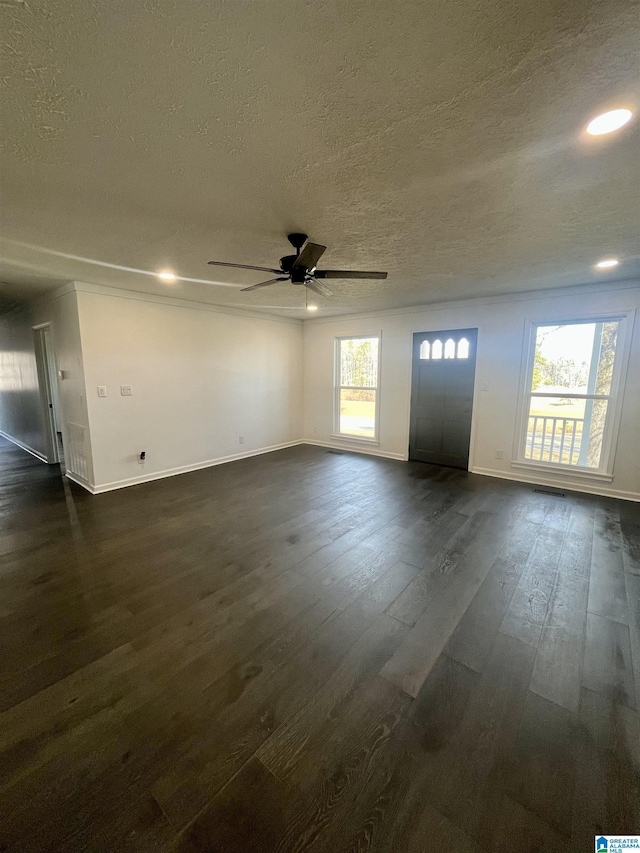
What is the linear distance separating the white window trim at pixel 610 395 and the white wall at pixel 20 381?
7.14 metres

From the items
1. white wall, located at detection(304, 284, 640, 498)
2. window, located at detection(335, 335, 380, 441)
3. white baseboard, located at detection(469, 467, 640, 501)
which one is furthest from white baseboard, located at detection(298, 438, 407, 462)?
white baseboard, located at detection(469, 467, 640, 501)

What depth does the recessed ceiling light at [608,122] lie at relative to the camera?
52.7 inches

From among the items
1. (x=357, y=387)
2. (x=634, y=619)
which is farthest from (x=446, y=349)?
(x=634, y=619)

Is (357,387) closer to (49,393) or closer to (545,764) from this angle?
(49,393)

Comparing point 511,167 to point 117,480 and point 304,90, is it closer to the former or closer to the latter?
point 304,90

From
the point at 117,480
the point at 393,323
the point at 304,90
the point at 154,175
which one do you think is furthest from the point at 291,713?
the point at 393,323

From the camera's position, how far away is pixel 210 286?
396cm

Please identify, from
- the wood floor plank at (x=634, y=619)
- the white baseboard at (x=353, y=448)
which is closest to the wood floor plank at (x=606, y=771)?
the wood floor plank at (x=634, y=619)

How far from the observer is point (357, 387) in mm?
6109

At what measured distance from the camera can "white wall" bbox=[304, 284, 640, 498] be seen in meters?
3.86

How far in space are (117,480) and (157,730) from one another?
3.48 metres

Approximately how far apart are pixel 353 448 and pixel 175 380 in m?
3.26

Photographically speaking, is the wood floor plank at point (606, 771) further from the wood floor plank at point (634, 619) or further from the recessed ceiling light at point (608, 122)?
the recessed ceiling light at point (608, 122)

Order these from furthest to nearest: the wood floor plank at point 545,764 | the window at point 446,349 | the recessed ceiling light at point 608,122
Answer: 1. the window at point 446,349
2. the recessed ceiling light at point 608,122
3. the wood floor plank at point 545,764
